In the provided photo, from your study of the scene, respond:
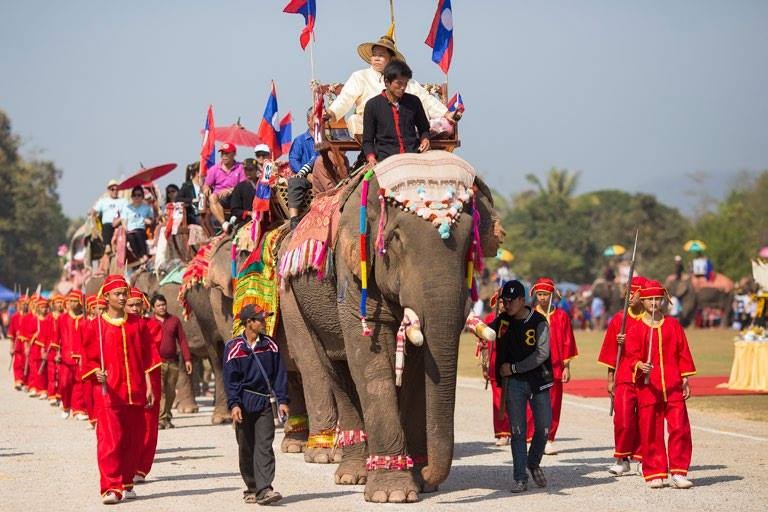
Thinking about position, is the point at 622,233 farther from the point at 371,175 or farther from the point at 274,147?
the point at 371,175

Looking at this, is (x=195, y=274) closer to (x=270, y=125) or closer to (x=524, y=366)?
(x=270, y=125)

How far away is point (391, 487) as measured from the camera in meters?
11.2

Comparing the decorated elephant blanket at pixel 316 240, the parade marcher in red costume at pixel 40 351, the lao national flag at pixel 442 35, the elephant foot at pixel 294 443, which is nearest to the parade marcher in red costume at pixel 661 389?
the decorated elephant blanket at pixel 316 240

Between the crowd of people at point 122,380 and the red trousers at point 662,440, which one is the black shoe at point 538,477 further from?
the crowd of people at point 122,380

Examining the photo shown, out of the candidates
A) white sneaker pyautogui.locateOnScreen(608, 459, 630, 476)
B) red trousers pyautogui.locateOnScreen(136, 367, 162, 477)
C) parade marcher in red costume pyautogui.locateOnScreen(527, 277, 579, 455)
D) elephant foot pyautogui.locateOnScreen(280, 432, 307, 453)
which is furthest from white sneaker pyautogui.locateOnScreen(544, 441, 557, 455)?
red trousers pyautogui.locateOnScreen(136, 367, 162, 477)

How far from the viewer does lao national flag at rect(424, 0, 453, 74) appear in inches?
601

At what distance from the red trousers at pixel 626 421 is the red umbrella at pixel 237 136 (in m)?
11.1

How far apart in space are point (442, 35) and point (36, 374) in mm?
16165

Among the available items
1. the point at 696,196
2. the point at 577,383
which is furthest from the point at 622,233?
the point at 577,383

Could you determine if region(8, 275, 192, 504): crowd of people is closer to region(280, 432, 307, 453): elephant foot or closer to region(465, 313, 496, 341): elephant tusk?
region(280, 432, 307, 453): elephant foot

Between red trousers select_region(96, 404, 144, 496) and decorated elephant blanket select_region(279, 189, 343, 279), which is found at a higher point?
decorated elephant blanket select_region(279, 189, 343, 279)

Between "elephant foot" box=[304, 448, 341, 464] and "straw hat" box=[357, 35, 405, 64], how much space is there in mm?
3842

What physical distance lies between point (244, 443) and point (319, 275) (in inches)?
82.6

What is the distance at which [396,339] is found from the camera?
38.4ft
